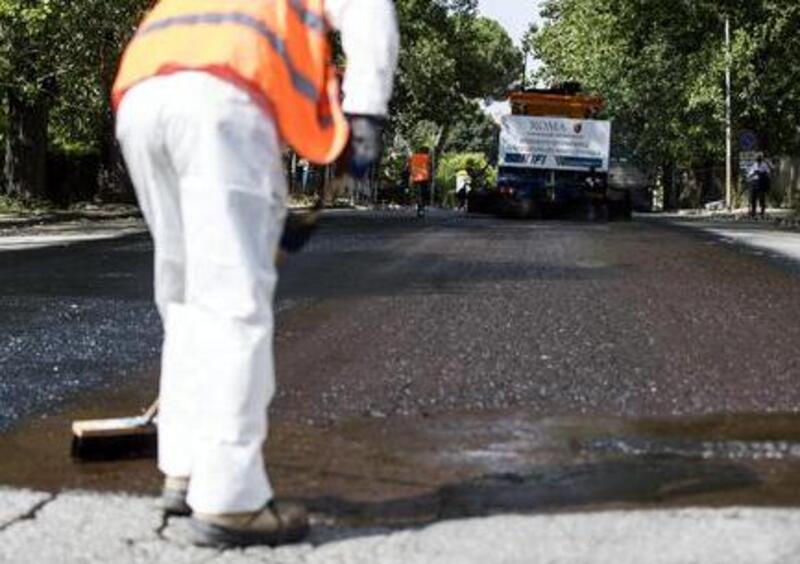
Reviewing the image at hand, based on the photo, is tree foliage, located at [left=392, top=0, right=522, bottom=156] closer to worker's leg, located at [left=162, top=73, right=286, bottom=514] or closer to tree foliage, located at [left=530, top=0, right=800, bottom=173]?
tree foliage, located at [left=530, top=0, right=800, bottom=173]

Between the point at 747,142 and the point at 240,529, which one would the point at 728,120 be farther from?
→ the point at 240,529

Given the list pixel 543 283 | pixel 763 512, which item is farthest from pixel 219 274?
pixel 543 283

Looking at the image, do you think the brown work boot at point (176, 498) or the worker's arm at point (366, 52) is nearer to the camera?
the worker's arm at point (366, 52)

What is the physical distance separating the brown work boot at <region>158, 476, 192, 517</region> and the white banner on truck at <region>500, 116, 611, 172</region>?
28.5 m

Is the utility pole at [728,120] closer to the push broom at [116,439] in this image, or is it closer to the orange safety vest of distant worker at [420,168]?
the orange safety vest of distant worker at [420,168]

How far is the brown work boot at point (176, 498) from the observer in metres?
3.72

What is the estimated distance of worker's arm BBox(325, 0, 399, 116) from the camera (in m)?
3.62

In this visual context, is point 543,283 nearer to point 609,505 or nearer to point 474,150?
point 609,505

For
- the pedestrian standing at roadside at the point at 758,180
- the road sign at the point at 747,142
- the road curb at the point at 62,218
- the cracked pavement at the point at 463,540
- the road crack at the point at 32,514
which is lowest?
the road curb at the point at 62,218

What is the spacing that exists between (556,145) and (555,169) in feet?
1.83

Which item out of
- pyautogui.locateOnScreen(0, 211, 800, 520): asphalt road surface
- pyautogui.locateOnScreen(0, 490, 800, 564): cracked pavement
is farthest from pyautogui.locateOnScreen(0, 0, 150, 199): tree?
pyautogui.locateOnScreen(0, 490, 800, 564): cracked pavement

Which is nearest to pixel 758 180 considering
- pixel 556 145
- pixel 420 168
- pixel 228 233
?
pixel 556 145

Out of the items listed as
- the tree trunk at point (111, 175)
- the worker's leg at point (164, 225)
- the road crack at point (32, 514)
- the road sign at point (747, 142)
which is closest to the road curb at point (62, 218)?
the tree trunk at point (111, 175)

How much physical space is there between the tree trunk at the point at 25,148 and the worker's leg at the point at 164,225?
86.2 ft
